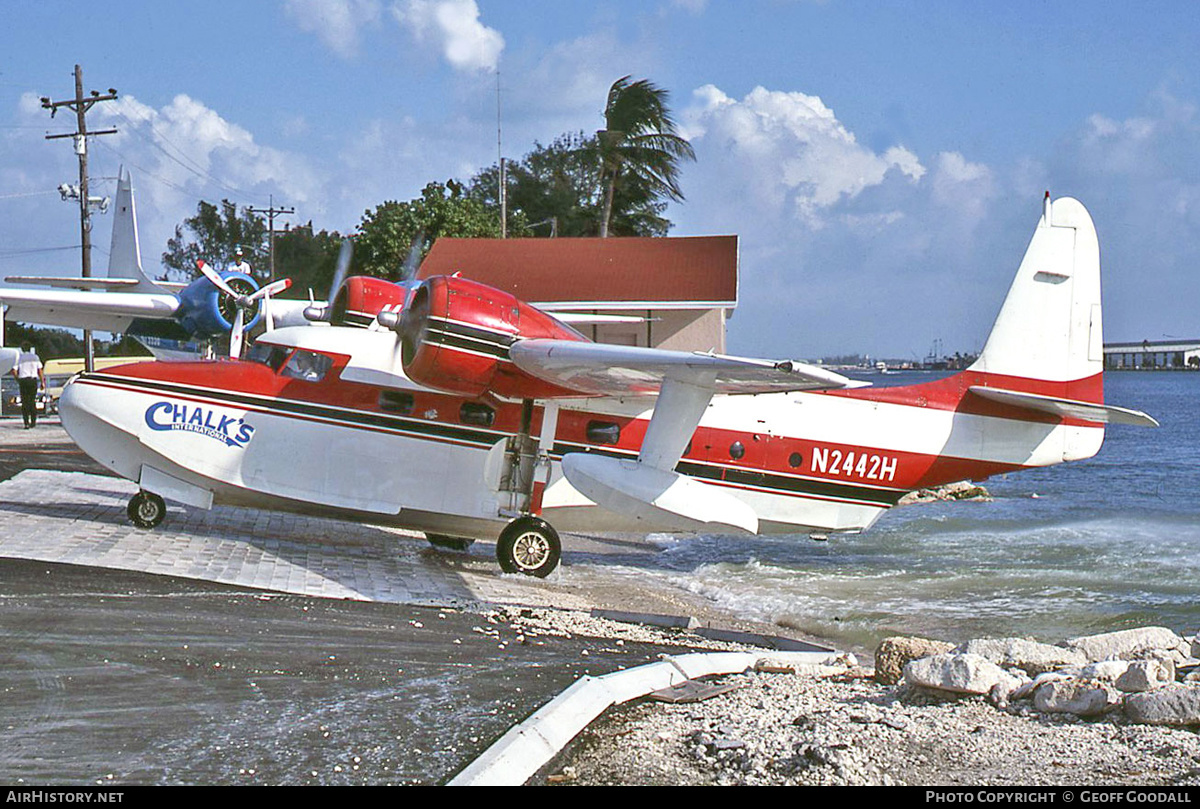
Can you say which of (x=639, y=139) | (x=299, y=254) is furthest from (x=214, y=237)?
(x=639, y=139)

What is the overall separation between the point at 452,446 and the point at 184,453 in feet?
9.72

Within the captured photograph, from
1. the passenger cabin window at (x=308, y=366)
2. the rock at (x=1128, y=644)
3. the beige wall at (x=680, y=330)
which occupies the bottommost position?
the rock at (x=1128, y=644)

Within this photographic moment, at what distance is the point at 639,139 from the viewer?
46.8 metres

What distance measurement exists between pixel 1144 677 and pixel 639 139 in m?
42.4

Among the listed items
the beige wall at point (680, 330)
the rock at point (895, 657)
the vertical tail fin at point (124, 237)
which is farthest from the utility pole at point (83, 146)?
the rock at point (895, 657)

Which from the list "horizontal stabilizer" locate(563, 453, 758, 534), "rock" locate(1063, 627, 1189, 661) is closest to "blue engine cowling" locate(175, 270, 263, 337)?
"horizontal stabilizer" locate(563, 453, 758, 534)

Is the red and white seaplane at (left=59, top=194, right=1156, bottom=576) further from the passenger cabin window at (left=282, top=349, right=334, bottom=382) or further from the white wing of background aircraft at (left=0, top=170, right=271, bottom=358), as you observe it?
the white wing of background aircraft at (left=0, top=170, right=271, bottom=358)

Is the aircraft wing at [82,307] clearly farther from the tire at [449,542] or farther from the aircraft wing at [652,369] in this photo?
the aircraft wing at [652,369]

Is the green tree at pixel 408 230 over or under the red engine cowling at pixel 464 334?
over

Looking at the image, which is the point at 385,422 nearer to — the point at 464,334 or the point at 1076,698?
the point at 464,334

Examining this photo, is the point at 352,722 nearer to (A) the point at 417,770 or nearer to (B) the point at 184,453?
(A) the point at 417,770

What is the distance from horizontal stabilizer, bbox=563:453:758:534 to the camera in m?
11.0

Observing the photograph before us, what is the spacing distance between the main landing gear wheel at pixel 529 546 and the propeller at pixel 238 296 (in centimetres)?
655

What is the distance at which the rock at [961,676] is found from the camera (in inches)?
253
